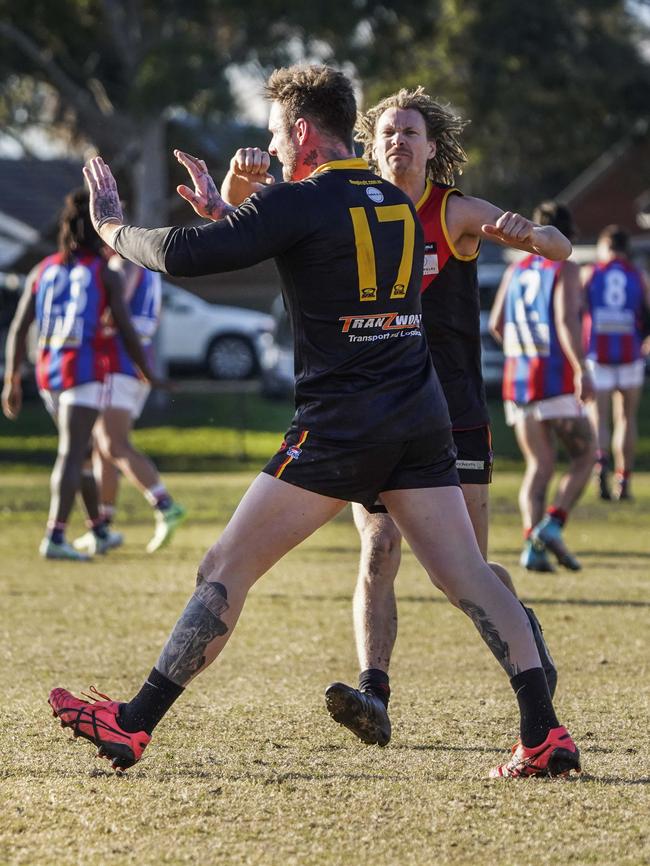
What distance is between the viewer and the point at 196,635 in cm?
492

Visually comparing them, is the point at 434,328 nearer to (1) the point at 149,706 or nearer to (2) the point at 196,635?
(2) the point at 196,635

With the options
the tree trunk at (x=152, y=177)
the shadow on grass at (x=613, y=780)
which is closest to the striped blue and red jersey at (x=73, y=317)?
the shadow on grass at (x=613, y=780)

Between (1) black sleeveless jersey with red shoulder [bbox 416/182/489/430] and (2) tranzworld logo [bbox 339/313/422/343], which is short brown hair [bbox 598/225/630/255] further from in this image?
(2) tranzworld logo [bbox 339/313/422/343]

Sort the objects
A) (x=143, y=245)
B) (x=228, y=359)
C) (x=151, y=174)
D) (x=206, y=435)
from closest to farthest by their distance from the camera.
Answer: (x=143, y=245), (x=206, y=435), (x=151, y=174), (x=228, y=359)

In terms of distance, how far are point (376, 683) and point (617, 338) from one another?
9.81 metres

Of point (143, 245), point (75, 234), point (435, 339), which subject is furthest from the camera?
point (75, 234)

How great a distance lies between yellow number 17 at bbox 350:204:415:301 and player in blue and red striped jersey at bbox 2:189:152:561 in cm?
587

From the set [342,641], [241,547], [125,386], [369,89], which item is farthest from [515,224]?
[369,89]

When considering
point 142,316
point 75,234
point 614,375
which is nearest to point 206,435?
point 614,375

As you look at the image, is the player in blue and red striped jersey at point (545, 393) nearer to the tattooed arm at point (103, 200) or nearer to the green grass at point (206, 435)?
the tattooed arm at point (103, 200)

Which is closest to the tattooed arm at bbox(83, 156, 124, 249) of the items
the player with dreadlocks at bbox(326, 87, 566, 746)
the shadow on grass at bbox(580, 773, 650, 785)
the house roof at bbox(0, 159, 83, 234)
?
the player with dreadlocks at bbox(326, 87, 566, 746)

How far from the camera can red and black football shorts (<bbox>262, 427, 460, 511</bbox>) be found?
486cm

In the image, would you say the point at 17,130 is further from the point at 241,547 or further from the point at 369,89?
the point at 241,547

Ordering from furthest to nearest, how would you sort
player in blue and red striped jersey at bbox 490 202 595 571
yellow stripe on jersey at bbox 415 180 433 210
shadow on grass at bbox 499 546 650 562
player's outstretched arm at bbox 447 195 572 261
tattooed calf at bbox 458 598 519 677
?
shadow on grass at bbox 499 546 650 562 < player in blue and red striped jersey at bbox 490 202 595 571 < yellow stripe on jersey at bbox 415 180 433 210 < player's outstretched arm at bbox 447 195 572 261 < tattooed calf at bbox 458 598 519 677
